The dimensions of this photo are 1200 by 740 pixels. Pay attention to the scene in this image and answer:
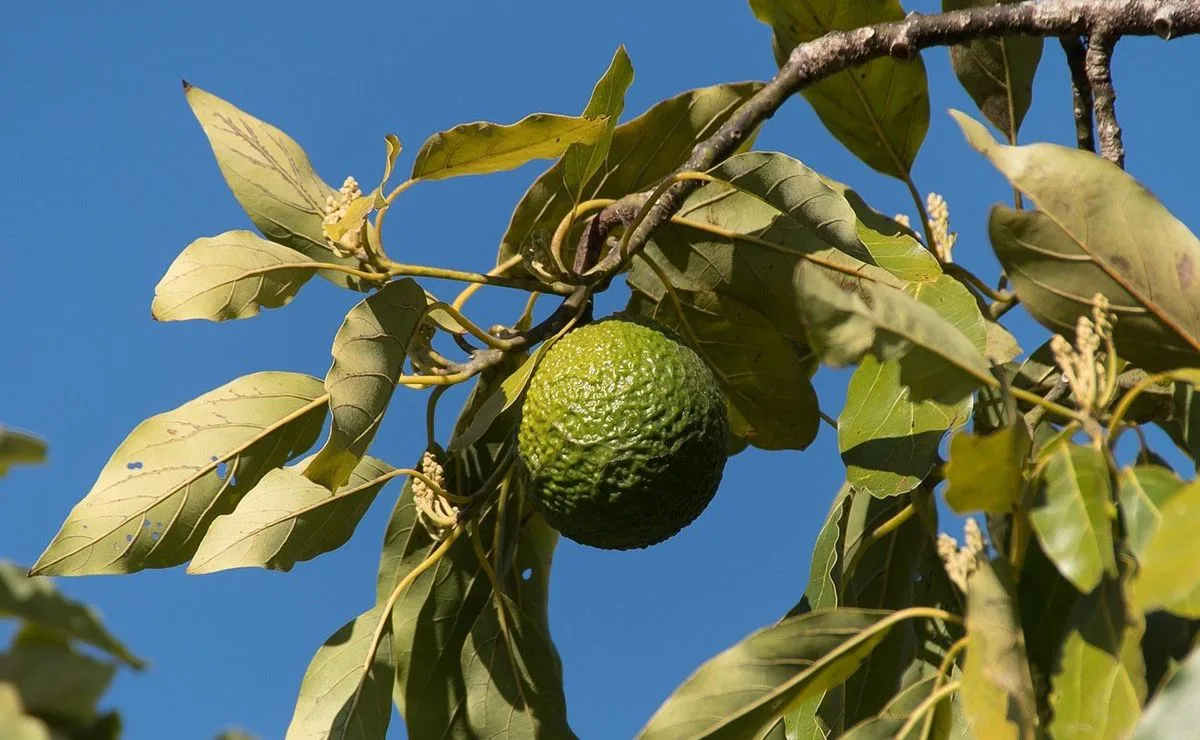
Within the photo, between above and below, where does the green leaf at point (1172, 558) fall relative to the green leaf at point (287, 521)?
below

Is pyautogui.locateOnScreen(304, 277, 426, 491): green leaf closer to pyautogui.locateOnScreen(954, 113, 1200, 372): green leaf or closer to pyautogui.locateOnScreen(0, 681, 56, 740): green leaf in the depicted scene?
pyautogui.locateOnScreen(954, 113, 1200, 372): green leaf

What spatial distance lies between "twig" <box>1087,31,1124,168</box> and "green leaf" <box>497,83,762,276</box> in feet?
1.97

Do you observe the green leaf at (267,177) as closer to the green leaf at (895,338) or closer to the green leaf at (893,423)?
the green leaf at (893,423)

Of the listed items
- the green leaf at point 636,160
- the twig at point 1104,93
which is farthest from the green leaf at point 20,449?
the twig at point 1104,93

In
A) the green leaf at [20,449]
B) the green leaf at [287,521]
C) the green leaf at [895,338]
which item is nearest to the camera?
the green leaf at [20,449]

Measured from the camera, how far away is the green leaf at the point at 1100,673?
1469 mm

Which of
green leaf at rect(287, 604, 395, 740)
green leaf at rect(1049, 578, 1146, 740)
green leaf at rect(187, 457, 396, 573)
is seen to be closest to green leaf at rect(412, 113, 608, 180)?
green leaf at rect(187, 457, 396, 573)

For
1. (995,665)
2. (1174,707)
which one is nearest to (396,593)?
(995,665)

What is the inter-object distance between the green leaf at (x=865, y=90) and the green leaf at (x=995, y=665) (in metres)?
1.11

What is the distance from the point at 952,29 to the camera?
2.28 metres

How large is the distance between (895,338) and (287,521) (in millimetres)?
1278

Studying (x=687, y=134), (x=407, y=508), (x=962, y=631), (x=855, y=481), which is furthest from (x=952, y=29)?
(x=407, y=508)

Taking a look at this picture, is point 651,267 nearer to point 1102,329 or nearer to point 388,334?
point 388,334

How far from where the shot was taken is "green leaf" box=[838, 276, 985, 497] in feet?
6.73
